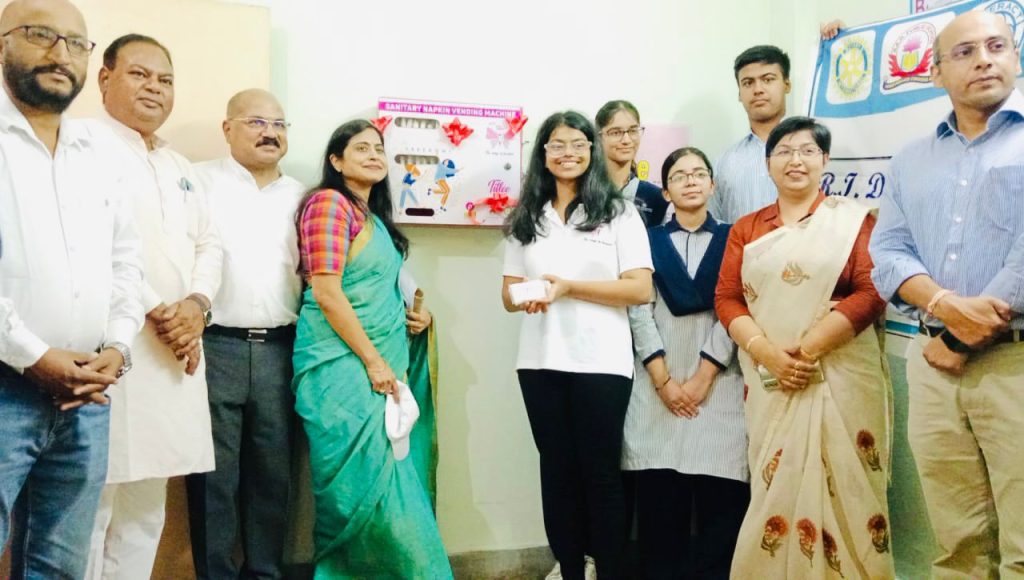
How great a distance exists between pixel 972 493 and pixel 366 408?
150 cm

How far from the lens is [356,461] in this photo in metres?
1.88

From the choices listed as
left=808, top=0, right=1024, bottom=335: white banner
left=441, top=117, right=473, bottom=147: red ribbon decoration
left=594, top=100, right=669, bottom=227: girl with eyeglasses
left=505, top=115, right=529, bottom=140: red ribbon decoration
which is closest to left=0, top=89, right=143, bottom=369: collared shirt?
left=441, top=117, right=473, bottom=147: red ribbon decoration

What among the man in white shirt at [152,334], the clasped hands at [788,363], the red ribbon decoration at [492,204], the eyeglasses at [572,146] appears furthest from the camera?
the red ribbon decoration at [492,204]

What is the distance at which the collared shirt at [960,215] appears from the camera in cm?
145

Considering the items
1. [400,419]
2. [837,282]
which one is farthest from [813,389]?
[400,419]

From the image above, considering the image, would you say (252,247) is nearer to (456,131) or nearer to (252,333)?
(252,333)

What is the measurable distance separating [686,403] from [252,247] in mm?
1365

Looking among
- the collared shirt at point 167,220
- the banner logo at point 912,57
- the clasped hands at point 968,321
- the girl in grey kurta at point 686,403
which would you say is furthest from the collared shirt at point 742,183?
the collared shirt at point 167,220

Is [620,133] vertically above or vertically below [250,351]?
above

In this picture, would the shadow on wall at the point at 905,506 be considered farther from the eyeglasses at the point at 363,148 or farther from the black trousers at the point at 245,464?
the black trousers at the point at 245,464

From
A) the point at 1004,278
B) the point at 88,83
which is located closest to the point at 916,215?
the point at 1004,278

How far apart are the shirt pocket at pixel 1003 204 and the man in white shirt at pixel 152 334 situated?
6.07 ft

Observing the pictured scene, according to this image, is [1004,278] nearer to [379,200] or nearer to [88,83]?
[379,200]

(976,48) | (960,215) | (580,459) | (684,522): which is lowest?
(684,522)
